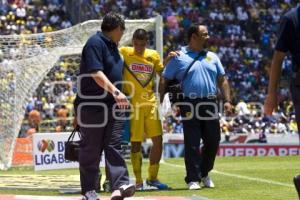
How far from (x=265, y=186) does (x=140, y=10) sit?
27.7 meters

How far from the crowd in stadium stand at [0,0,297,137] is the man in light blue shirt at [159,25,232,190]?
16.1 metres

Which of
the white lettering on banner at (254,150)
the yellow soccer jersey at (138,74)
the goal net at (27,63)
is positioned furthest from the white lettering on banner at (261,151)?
the yellow soccer jersey at (138,74)

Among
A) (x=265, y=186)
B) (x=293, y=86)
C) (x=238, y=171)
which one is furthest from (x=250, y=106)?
(x=293, y=86)

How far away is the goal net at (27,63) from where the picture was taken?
17734 mm

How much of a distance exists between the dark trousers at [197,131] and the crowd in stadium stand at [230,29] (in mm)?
16138

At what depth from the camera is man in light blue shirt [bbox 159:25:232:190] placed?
10.9 meters

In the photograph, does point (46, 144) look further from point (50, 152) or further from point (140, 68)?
point (140, 68)

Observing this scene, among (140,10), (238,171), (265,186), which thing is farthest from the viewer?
(140,10)

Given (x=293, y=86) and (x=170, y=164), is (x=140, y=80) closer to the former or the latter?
(x=293, y=86)

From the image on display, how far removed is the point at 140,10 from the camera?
38031mm

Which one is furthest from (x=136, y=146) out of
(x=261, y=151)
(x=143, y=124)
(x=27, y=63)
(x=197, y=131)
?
(x=261, y=151)

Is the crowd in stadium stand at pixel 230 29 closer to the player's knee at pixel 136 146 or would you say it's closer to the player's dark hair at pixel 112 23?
the player's knee at pixel 136 146

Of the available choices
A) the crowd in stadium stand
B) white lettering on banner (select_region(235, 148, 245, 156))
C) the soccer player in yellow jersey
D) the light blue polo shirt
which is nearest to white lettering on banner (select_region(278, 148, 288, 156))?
white lettering on banner (select_region(235, 148, 245, 156))

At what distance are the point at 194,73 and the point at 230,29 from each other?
28.9 m
